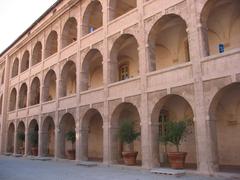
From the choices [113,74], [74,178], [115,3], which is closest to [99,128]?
[113,74]

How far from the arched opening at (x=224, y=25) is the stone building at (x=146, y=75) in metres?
0.05

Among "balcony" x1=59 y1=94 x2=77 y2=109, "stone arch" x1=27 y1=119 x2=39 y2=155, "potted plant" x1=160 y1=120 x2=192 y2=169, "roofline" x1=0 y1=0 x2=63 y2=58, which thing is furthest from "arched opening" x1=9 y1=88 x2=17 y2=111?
"potted plant" x1=160 y1=120 x2=192 y2=169

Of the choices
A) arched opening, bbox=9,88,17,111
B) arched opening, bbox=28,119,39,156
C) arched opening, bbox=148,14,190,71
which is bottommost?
arched opening, bbox=28,119,39,156

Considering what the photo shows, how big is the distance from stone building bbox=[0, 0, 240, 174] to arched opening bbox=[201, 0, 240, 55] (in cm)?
5

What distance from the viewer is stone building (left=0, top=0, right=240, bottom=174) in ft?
36.1

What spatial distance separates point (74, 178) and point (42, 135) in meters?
12.1

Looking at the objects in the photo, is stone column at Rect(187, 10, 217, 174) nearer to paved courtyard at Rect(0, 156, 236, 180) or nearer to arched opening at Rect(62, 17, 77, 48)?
paved courtyard at Rect(0, 156, 236, 180)

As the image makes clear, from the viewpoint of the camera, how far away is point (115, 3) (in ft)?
55.4

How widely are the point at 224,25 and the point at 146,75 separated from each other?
4.98 m

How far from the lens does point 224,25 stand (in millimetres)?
14203

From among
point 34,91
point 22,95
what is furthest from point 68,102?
point 22,95

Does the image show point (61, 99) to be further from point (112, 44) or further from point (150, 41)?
point (150, 41)

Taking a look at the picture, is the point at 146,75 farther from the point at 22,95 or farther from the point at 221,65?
the point at 22,95

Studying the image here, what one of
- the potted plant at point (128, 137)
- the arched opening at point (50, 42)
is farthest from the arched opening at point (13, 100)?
the potted plant at point (128, 137)
